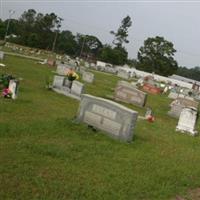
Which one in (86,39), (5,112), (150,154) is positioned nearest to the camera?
(150,154)

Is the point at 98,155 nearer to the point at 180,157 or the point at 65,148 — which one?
the point at 65,148

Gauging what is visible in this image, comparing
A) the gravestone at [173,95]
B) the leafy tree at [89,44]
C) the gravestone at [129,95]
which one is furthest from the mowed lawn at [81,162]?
the leafy tree at [89,44]

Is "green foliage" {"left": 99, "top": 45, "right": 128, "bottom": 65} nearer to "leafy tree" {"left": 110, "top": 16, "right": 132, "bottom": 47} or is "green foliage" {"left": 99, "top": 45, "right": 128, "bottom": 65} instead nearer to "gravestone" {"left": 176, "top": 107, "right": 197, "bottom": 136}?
"leafy tree" {"left": 110, "top": 16, "right": 132, "bottom": 47}

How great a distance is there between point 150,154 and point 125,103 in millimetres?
11722

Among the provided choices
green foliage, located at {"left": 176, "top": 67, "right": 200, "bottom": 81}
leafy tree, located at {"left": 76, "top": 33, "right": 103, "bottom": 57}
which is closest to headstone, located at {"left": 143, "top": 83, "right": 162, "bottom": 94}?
leafy tree, located at {"left": 76, "top": 33, "right": 103, "bottom": 57}

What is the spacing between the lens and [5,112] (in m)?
10.9

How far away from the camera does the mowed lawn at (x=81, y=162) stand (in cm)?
604

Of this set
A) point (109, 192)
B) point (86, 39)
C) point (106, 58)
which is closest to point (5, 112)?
point (109, 192)

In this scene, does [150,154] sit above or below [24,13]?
below

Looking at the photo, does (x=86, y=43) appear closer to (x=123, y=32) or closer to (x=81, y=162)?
(x=123, y=32)

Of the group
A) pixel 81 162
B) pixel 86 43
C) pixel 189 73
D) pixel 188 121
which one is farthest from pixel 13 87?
pixel 189 73

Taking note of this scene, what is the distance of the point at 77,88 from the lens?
18016 millimetres

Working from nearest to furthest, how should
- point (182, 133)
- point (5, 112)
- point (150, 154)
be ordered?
point (150, 154)
point (5, 112)
point (182, 133)

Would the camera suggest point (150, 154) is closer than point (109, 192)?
No
